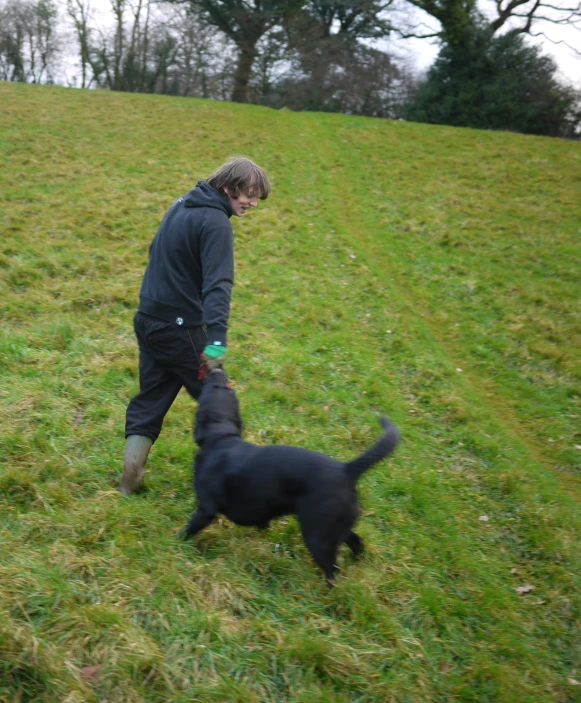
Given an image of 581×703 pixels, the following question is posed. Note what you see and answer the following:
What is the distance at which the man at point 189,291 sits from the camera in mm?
3305

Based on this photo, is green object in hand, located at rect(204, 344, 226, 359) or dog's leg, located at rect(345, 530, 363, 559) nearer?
green object in hand, located at rect(204, 344, 226, 359)

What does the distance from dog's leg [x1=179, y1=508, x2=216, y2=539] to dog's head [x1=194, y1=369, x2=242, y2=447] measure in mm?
418

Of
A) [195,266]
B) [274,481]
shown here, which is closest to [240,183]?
[195,266]

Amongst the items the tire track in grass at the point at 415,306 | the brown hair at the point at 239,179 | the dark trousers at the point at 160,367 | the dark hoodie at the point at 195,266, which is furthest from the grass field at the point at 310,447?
the brown hair at the point at 239,179

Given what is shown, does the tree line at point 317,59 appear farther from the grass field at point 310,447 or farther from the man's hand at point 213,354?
the man's hand at point 213,354

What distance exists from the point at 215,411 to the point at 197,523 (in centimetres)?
69

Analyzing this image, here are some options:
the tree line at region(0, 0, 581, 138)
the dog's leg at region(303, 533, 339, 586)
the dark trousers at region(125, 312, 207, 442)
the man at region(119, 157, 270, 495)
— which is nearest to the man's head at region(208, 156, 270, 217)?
the man at region(119, 157, 270, 495)

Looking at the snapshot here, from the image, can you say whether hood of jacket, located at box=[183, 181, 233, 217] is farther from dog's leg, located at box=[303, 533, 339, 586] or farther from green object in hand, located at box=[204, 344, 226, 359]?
dog's leg, located at box=[303, 533, 339, 586]

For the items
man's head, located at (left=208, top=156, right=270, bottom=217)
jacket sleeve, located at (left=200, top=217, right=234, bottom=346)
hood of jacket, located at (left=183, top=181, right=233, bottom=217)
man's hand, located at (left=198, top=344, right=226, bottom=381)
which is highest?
man's head, located at (left=208, top=156, right=270, bottom=217)

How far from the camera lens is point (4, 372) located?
5.36 meters

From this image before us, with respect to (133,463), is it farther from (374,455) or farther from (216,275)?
(374,455)

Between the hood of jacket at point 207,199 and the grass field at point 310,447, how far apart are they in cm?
200

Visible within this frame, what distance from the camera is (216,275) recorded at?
3.29m

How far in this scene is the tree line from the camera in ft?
78.1
